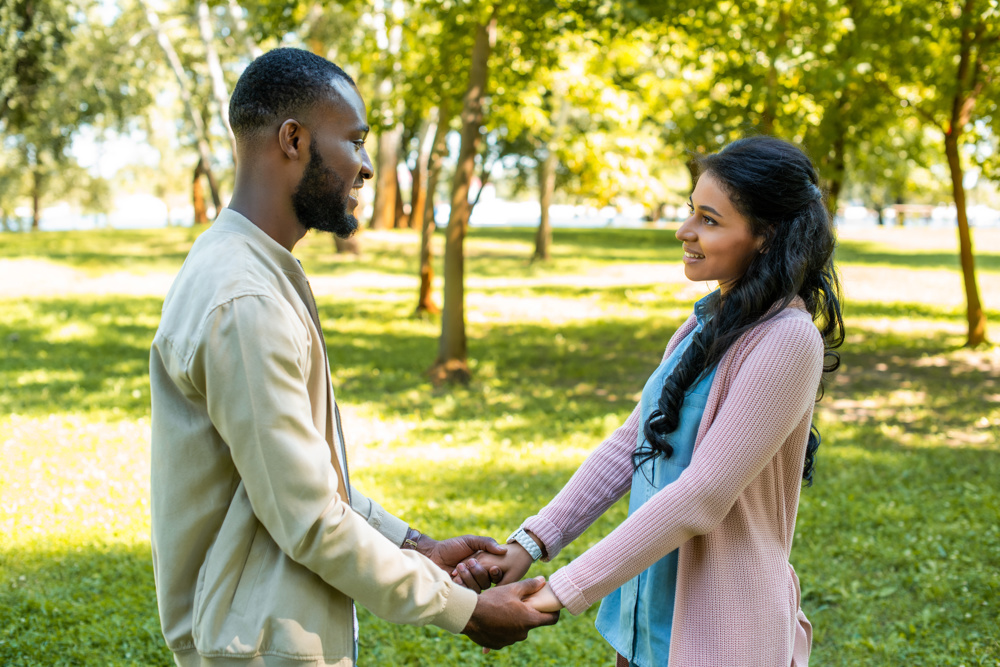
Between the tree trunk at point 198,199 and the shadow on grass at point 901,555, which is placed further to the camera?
the tree trunk at point 198,199

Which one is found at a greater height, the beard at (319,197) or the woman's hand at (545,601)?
the beard at (319,197)

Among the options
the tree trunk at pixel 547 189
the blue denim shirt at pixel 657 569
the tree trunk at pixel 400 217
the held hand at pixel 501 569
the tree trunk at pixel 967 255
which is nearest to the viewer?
the blue denim shirt at pixel 657 569

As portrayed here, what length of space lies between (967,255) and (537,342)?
21.5 ft

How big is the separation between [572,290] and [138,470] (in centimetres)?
1384

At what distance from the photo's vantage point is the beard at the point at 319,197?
2.05 metres

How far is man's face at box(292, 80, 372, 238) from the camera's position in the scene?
6.71ft

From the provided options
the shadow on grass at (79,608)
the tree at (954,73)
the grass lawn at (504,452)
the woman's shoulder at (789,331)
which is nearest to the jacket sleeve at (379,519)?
the woman's shoulder at (789,331)

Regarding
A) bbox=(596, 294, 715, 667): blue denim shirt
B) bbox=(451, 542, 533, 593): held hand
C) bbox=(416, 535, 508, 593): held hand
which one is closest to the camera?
bbox=(596, 294, 715, 667): blue denim shirt

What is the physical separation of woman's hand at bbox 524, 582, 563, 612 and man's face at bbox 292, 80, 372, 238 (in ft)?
3.68

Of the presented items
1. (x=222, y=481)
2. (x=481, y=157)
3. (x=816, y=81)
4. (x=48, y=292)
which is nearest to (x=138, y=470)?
(x=222, y=481)

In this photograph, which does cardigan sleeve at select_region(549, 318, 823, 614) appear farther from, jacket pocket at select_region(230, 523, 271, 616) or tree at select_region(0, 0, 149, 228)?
tree at select_region(0, 0, 149, 228)

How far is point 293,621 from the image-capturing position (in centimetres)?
183

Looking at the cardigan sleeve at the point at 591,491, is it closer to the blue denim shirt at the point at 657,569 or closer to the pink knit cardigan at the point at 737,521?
the blue denim shirt at the point at 657,569

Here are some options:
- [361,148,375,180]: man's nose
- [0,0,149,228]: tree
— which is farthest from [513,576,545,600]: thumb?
[0,0,149,228]: tree
